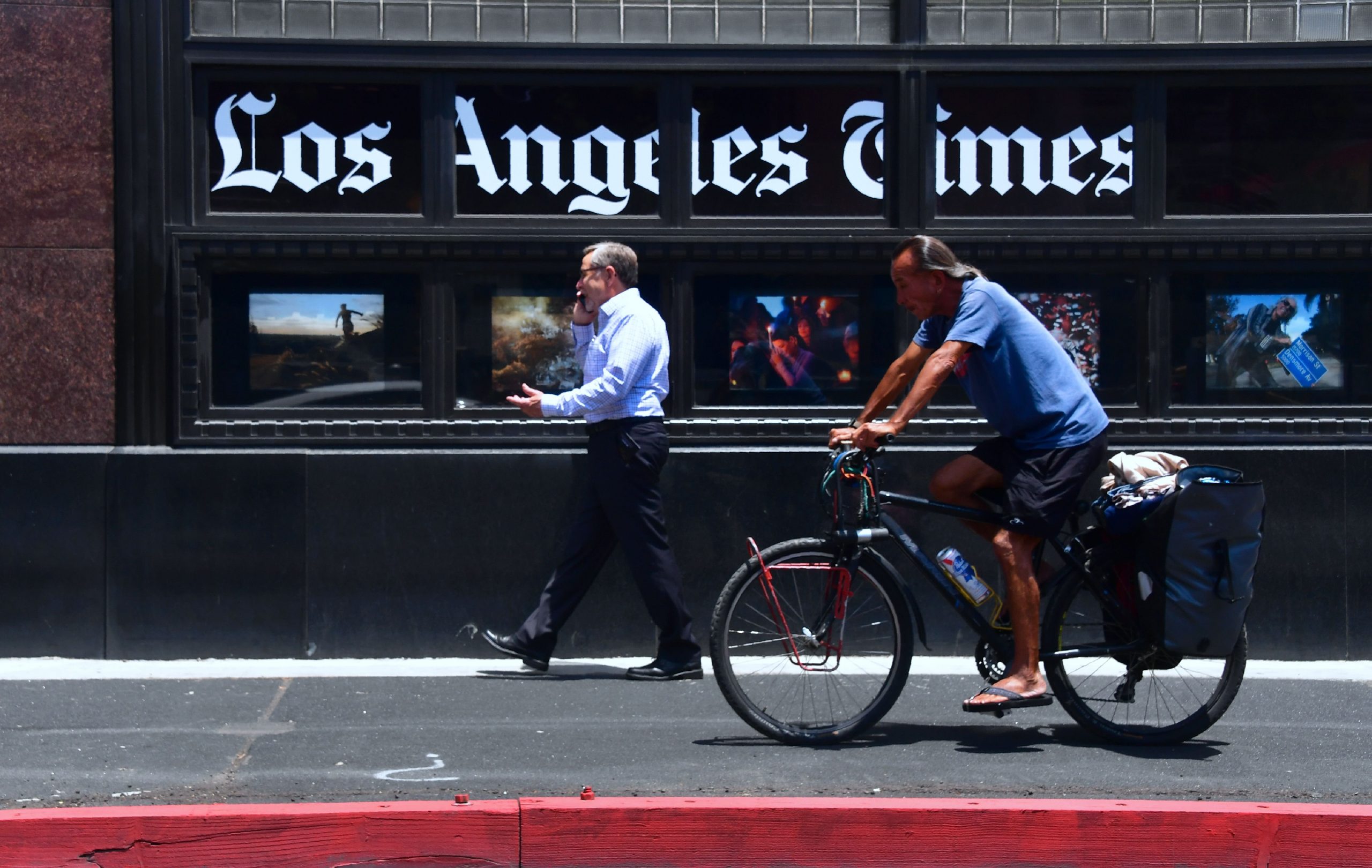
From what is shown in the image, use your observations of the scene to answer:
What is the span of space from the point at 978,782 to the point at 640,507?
2073 millimetres

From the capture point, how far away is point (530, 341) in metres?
7.37

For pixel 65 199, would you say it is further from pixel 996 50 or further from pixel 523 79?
Answer: pixel 996 50

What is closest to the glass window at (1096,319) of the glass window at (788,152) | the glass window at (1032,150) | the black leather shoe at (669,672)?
the glass window at (1032,150)

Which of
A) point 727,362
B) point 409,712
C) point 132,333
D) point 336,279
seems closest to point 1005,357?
point 727,362

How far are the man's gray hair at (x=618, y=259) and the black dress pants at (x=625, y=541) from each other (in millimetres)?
607

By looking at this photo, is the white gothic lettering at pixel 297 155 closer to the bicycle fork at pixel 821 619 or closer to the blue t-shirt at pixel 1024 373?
the bicycle fork at pixel 821 619

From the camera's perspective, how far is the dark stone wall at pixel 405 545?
702cm

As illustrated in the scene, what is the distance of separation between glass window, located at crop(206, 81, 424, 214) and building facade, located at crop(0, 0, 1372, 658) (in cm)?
2

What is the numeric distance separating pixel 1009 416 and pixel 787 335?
77.8 inches

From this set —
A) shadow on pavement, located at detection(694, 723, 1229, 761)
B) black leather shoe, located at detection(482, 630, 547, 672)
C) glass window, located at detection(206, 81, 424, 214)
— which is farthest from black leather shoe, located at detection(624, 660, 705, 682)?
glass window, located at detection(206, 81, 424, 214)

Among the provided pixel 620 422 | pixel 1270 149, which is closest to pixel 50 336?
pixel 620 422

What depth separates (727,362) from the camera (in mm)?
7422

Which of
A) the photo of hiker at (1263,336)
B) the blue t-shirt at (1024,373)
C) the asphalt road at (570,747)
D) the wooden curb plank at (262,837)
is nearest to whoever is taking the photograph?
the wooden curb plank at (262,837)

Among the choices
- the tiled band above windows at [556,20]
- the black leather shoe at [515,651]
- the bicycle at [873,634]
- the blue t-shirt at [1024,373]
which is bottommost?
the black leather shoe at [515,651]
